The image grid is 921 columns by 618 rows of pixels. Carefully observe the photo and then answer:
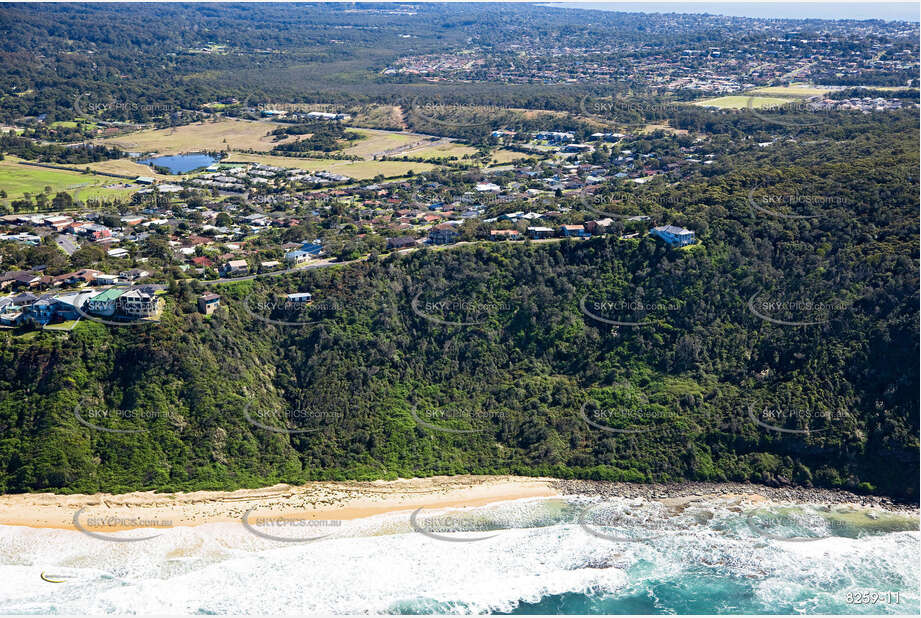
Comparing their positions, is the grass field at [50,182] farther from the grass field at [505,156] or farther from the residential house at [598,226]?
the residential house at [598,226]

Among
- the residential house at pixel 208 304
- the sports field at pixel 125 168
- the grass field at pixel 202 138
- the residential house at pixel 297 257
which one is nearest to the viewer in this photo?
the residential house at pixel 208 304

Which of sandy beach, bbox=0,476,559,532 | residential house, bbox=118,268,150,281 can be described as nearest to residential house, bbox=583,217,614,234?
sandy beach, bbox=0,476,559,532

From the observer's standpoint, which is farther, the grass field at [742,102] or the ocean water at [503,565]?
the grass field at [742,102]

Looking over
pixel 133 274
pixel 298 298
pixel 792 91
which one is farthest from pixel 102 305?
pixel 792 91

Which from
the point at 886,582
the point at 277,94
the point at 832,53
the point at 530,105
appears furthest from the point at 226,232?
the point at 832,53

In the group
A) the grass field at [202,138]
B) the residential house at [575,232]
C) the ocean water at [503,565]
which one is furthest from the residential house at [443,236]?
the grass field at [202,138]

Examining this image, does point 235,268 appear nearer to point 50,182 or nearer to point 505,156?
point 50,182

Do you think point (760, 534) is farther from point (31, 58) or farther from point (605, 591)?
point (31, 58)
